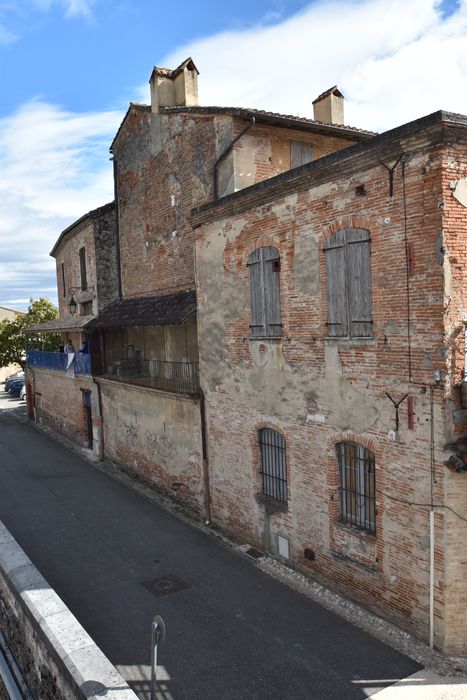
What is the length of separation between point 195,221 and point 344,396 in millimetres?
6415

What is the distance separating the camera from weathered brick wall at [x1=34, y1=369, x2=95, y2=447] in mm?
24422

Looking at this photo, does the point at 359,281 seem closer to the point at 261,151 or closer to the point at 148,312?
the point at 261,151

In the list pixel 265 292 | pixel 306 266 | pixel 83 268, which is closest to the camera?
pixel 306 266

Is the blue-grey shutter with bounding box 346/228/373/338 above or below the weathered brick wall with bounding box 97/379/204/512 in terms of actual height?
above

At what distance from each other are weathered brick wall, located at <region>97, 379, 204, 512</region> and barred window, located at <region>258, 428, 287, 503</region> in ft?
8.87

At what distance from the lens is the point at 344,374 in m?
10.3

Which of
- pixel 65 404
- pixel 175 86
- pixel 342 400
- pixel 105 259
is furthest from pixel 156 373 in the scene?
pixel 342 400

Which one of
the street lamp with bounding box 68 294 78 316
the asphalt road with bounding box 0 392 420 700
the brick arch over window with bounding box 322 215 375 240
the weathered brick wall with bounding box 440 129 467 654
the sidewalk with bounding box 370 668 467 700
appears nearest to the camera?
the sidewalk with bounding box 370 668 467 700

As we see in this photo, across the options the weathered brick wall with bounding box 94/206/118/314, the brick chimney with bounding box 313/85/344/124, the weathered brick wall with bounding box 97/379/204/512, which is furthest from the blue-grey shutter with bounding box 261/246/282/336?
the weathered brick wall with bounding box 94/206/118/314

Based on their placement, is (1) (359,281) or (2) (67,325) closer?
(1) (359,281)

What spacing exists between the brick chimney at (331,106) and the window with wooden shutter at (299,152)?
12.3 feet

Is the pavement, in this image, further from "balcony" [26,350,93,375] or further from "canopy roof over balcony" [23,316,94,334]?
"canopy roof over balcony" [23,316,94,334]

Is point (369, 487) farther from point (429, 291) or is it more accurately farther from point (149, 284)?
point (149, 284)

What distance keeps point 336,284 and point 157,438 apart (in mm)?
9251
